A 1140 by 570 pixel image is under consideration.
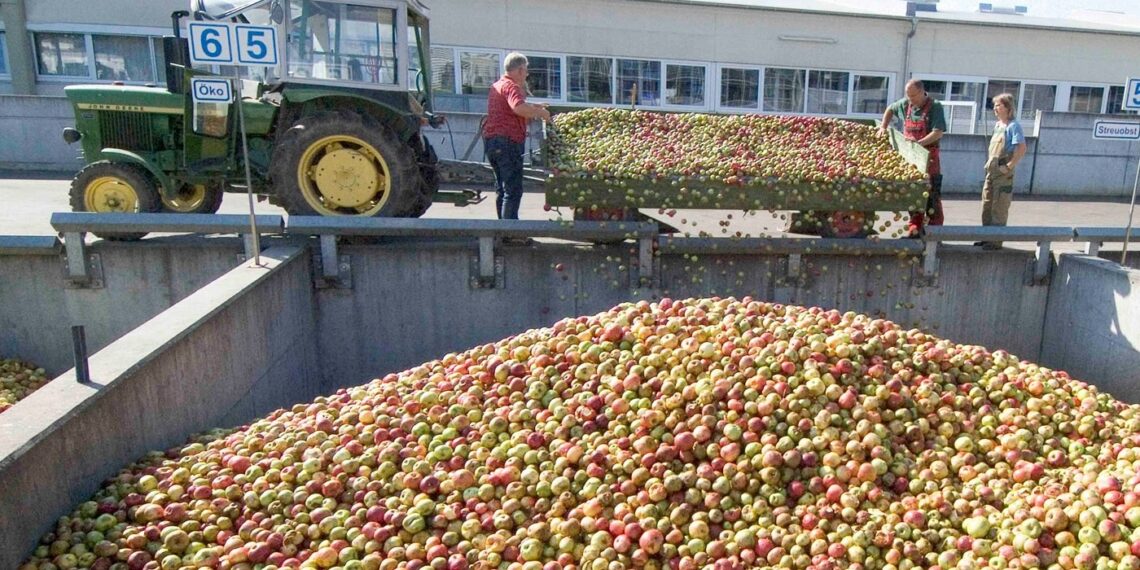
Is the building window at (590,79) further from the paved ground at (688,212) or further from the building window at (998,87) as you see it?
the building window at (998,87)

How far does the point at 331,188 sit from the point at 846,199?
16.8 feet

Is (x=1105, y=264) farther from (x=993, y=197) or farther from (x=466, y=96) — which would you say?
(x=466, y=96)

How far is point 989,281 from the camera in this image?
7.71 metres

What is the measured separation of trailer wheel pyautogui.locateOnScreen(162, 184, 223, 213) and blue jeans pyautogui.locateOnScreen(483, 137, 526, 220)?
330cm

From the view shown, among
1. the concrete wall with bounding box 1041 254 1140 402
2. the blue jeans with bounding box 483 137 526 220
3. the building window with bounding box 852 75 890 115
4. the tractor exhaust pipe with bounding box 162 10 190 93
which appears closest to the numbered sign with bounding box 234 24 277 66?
the tractor exhaust pipe with bounding box 162 10 190 93

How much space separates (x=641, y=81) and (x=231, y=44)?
16.0 meters

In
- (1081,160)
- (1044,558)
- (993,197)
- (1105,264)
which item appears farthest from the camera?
(1081,160)

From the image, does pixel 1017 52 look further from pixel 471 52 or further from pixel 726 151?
pixel 726 151

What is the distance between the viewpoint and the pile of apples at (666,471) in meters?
3.24

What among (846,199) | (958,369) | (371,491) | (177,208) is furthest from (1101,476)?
(177,208)

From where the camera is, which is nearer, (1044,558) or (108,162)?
(1044,558)

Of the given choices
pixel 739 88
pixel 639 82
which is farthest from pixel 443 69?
pixel 739 88

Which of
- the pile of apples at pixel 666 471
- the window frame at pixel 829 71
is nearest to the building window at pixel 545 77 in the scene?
the window frame at pixel 829 71

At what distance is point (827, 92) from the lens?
22297 mm
